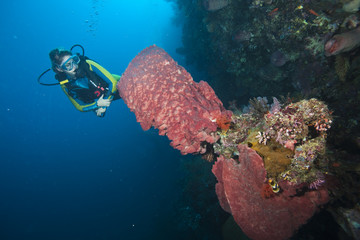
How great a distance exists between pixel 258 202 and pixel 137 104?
9.30 feet

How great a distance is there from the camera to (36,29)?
220 feet

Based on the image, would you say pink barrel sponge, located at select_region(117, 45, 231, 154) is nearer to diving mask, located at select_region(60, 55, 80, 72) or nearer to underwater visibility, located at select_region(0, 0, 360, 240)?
underwater visibility, located at select_region(0, 0, 360, 240)

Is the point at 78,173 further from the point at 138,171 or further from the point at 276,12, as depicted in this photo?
the point at 276,12

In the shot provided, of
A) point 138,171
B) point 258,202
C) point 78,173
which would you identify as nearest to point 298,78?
point 258,202

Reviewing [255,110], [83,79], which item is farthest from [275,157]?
[83,79]

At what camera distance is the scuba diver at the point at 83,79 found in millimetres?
5664

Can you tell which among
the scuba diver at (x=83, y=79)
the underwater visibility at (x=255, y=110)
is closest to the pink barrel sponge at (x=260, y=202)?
the underwater visibility at (x=255, y=110)

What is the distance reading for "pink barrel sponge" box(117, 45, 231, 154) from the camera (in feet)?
10.1

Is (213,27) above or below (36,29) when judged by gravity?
above

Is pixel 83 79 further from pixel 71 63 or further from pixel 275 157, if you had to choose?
pixel 275 157

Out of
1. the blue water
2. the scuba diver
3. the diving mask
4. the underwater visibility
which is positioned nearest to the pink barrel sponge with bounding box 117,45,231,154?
the underwater visibility

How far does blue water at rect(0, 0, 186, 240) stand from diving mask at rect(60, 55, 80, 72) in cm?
1324

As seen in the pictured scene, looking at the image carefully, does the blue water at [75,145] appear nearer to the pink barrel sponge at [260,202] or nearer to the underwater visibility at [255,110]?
the underwater visibility at [255,110]

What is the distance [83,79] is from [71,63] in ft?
2.09
